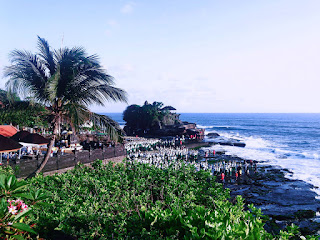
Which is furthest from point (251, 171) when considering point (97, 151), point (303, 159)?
point (97, 151)

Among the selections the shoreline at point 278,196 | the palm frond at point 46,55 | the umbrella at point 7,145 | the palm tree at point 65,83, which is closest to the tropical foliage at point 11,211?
the palm tree at point 65,83

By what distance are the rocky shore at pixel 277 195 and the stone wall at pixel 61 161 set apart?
34.1 feet

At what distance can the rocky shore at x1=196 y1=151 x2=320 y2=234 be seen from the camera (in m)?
14.1

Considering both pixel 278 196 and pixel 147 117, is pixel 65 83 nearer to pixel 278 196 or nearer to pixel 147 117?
pixel 278 196

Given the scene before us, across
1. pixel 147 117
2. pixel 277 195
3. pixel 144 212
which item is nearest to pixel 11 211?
pixel 144 212

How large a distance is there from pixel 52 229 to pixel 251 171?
26335 millimetres

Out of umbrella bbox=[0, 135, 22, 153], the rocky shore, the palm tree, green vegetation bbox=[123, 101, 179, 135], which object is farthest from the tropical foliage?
green vegetation bbox=[123, 101, 179, 135]

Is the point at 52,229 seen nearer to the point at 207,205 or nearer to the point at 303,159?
the point at 207,205

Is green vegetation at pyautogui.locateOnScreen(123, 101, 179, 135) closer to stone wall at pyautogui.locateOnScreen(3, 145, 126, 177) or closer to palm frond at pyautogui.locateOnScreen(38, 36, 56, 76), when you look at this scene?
stone wall at pyautogui.locateOnScreen(3, 145, 126, 177)

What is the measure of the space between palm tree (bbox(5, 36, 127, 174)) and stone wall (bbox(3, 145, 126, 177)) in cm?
305

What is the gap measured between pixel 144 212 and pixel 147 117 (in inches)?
2268

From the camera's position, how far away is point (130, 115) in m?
64.9

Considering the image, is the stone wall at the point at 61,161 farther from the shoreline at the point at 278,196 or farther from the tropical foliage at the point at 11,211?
the shoreline at the point at 278,196

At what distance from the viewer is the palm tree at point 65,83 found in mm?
8102
